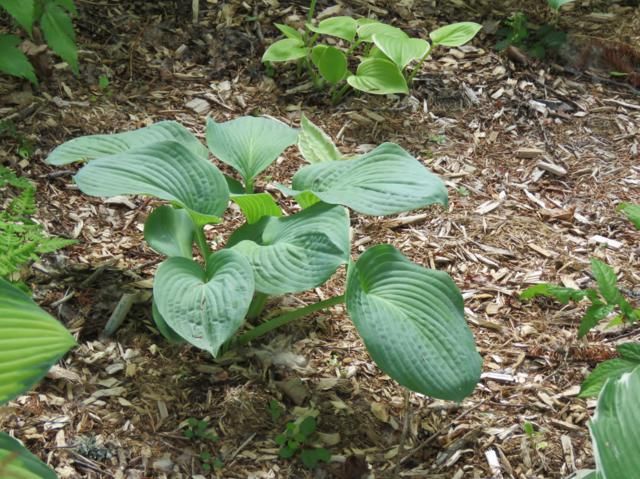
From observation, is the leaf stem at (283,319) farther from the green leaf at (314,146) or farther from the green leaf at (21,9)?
the green leaf at (21,9)

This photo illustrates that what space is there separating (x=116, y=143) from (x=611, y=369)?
1.41m

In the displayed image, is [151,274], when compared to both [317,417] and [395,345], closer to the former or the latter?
[317,417]

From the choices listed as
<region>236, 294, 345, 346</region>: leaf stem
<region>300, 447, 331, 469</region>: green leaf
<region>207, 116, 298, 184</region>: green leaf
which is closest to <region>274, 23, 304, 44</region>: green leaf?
<region>207, 116, 298, 184</region>: green leaf

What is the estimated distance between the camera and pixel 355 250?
105 inches

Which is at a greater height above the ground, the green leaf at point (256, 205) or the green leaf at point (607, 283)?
the green leaf at point (256, 205)

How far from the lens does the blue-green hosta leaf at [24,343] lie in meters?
1.33

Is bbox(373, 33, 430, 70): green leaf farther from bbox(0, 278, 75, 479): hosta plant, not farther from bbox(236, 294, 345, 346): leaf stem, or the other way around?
bbox(0, 278, 75, 479): hosta plant

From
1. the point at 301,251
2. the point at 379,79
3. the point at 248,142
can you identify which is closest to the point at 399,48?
the point at 379,79

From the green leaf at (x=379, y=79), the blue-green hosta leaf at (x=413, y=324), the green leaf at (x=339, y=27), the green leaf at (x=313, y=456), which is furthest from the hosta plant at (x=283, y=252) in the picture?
the green leaf at (x=339, y=27)

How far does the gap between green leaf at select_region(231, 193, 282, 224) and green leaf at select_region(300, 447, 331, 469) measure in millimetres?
639

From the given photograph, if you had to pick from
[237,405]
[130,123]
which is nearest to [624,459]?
[237,405]

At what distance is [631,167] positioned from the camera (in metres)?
3.10

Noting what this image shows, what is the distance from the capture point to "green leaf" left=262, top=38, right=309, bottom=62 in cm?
316

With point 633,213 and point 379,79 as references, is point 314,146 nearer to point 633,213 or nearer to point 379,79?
point 379,79
